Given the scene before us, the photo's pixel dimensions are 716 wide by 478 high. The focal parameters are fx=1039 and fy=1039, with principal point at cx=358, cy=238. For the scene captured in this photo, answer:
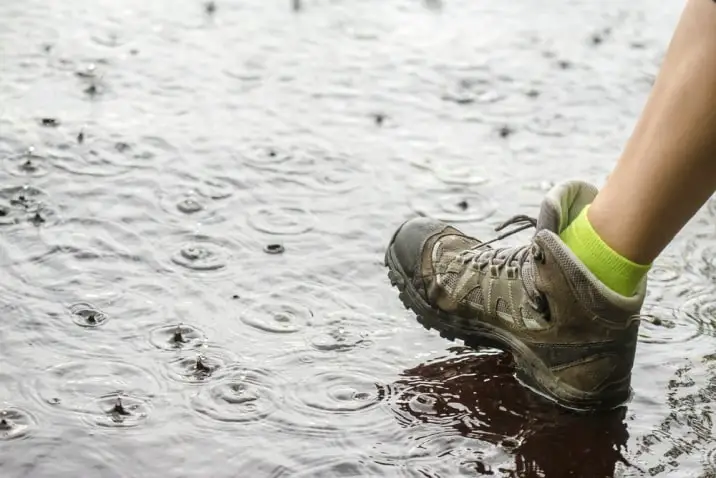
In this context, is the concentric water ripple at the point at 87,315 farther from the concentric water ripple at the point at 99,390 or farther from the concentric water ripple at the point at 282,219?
the concentric water ripple at the point at 282,219

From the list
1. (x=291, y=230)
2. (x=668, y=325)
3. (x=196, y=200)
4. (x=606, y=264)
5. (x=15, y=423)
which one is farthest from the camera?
(x=196, y=200)

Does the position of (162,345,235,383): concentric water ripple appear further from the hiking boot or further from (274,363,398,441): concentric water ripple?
the hiking boot

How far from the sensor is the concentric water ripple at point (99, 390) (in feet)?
9.71

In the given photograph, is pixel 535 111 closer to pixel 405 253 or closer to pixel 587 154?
pixel 587 154

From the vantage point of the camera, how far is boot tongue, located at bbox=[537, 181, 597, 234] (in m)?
3.19

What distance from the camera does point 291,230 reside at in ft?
13.6

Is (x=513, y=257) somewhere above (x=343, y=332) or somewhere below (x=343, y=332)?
above

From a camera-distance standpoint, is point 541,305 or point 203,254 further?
point 203,254

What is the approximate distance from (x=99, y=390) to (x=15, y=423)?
10.7 inches

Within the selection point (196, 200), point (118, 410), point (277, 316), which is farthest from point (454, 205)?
point (118, 410)

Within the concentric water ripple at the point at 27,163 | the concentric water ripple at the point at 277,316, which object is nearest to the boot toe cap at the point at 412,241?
the concentric water ripple at the point at 277,316

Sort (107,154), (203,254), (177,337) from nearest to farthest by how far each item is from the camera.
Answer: (177,337), (203,254), (107,154)

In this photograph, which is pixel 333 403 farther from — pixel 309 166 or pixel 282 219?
pixel 309 166

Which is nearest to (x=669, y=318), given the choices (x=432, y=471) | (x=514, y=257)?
(x=514, y=257)
